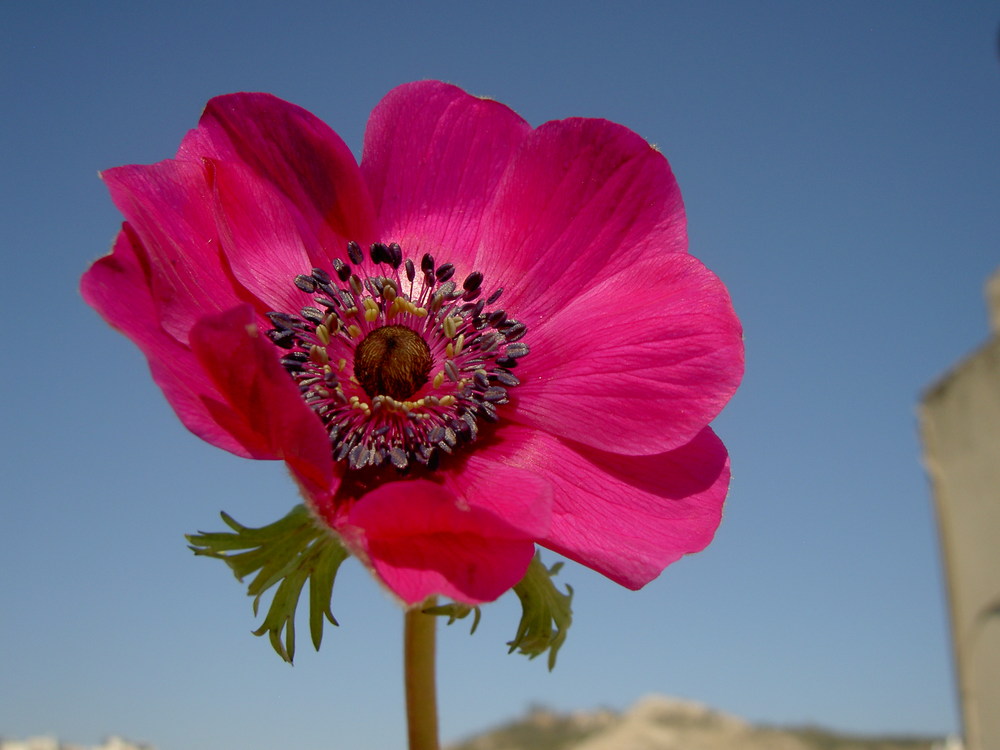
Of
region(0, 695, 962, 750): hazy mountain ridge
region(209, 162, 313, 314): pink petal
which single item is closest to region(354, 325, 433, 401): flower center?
region(209, 162, 313, 314): pink petal

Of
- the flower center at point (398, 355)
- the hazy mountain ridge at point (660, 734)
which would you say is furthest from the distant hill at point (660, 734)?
the flower center at point (398, 355)

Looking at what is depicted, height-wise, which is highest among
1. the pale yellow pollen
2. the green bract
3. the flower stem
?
the pale yellow pollen

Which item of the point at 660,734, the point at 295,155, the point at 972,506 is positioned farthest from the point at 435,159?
the point at 660,734

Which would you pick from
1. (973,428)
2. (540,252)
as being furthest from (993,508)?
(540,252)

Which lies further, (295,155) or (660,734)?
(660,734)

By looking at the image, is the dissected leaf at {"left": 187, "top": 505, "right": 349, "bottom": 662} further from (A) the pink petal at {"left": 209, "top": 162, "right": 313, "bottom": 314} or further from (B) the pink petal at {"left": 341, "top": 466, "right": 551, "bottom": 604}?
(A) the pink petal at {"left": 209, "top": 162, "right": 313, "bottom": 314}

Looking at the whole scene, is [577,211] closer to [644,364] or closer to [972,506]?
[644,364]
